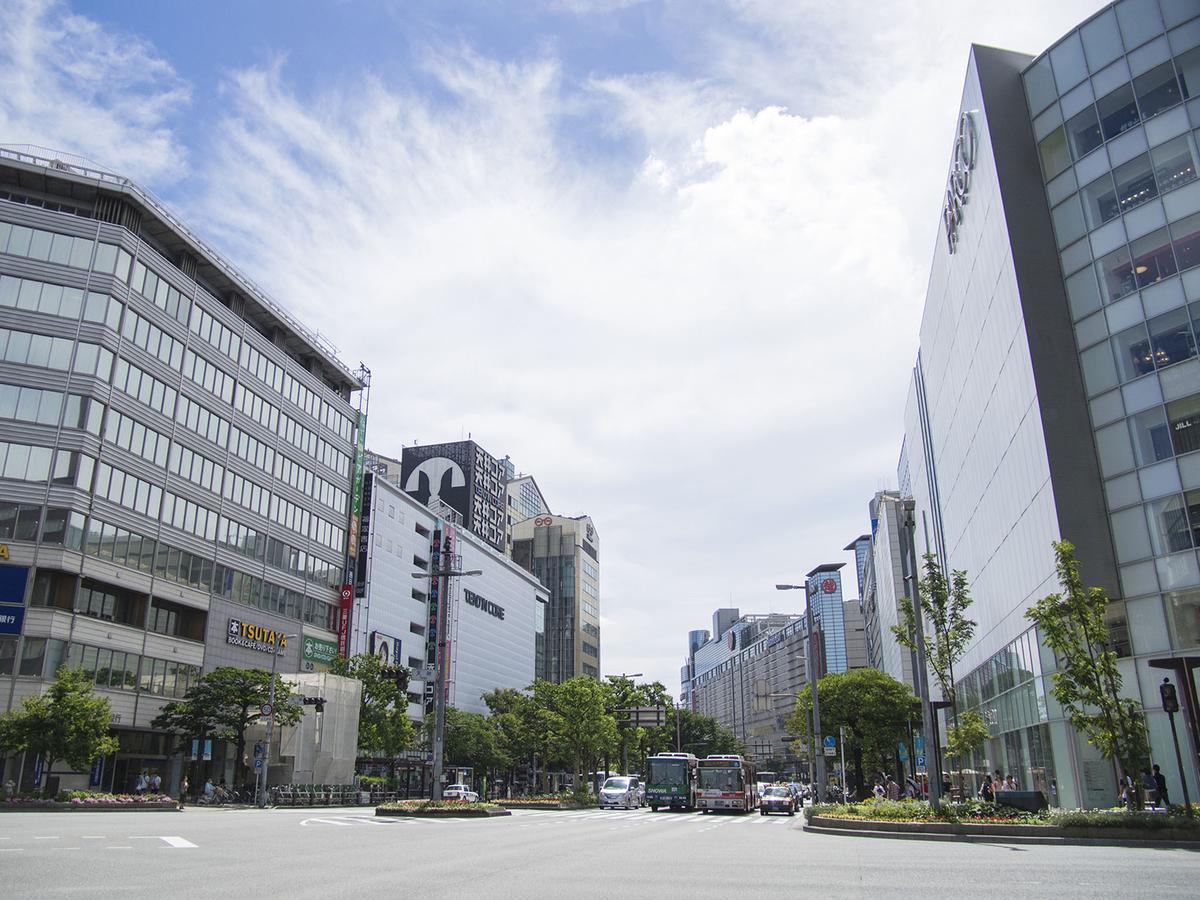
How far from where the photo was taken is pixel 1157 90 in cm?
3195

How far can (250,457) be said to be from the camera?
6600 centimetres

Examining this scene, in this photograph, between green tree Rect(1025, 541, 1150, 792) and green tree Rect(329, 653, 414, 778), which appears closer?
green tree Rect(1025, 541, 1150, 792)

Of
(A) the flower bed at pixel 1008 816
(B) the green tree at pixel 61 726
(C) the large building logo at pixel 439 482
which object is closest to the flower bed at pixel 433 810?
(A) the flower bed at pixel 1008 816

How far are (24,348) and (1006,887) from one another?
5379 centimetres

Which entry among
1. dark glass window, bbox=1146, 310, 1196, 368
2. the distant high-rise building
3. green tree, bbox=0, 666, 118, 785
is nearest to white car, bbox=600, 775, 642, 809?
green tree, bbox=0, 666, 118, 785

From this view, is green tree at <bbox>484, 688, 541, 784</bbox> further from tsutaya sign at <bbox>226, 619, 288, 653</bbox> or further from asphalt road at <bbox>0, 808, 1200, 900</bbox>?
asphalt road at <bbox>0, 808, 1200, 900</bbox>

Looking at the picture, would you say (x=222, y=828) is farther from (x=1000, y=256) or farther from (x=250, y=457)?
(x=250, y=457)

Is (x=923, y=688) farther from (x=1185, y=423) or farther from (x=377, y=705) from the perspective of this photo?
(x=377, y=705)

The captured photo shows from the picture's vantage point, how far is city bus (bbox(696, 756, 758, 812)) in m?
47.7

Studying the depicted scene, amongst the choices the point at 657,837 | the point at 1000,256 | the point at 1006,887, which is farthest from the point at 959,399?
the point at 1006,887

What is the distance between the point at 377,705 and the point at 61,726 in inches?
1052

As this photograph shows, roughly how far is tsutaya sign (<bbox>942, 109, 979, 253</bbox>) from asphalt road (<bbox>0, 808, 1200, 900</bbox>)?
29.9m

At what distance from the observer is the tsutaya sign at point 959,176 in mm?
39031

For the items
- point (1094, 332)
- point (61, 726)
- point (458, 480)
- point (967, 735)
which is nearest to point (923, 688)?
point (967, 735)
